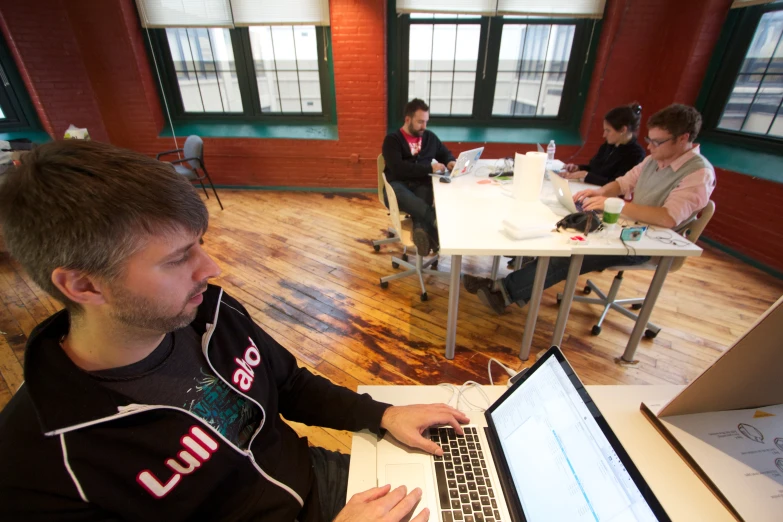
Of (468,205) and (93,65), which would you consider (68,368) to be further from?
(93,65)

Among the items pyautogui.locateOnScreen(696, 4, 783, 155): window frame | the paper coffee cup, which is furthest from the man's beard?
pyautogui.locateOnScreen(696, 4, 783, 155): window frame

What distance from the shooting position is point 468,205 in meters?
2.21

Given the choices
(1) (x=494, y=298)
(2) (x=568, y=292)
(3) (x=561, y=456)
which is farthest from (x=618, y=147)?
(3) (x=561, y=456)

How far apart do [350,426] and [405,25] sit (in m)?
4.53

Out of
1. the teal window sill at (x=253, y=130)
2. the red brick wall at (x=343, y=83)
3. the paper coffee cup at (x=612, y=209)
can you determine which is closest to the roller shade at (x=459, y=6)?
the red brick wall at (x=343, y=83)

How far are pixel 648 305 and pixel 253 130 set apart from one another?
15.3ft

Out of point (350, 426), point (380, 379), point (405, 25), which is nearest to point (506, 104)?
point (405, 25)

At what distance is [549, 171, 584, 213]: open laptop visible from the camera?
2.03 m

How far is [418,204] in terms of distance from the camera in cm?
279

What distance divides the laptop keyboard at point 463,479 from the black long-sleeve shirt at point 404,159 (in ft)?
7.78

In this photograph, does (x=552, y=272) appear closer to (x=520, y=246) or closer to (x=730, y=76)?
(x=520, y=246)

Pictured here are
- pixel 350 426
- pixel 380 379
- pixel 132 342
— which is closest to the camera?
pixel 132 342

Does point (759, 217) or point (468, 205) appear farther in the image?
point (759, 217)

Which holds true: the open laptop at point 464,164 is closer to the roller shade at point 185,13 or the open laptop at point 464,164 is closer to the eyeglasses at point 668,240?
the eyeglasses at point 668,240
